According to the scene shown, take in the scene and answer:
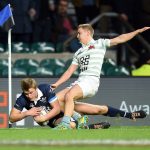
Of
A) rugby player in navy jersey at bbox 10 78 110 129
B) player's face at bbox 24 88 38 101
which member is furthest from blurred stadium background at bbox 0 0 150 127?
player's face at bbox 24 88 38 101

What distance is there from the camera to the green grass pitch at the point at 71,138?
36.8 feet

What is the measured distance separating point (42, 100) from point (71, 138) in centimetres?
276

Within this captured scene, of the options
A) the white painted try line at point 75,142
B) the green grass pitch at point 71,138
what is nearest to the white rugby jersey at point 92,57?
the green grass pitch at point 71,138

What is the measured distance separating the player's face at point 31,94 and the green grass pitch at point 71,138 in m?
0.96

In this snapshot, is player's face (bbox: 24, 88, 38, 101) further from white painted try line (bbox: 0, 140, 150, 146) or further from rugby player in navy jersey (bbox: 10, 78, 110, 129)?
white painted try line (bbox: 0, 140, 150, 146)

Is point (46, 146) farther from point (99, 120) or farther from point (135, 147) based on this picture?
point (99, 120)

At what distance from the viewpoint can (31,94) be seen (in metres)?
15.0

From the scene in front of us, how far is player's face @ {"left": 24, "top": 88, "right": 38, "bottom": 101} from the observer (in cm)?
1496

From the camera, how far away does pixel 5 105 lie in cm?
1797

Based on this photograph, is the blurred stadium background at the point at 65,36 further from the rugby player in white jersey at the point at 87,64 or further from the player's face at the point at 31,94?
the player's face at the point at 31,94

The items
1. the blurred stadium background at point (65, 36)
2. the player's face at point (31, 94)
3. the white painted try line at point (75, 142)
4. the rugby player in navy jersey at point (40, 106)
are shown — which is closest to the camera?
the white painted try line at point (75, 142)

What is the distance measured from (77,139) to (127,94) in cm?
607

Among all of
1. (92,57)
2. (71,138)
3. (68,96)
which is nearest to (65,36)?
(92,57)

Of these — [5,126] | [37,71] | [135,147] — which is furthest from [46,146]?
[37,71]
